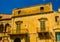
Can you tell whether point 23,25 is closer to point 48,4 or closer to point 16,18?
point 16,18

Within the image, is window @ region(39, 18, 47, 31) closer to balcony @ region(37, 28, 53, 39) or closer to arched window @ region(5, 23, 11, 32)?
balcony @ region(37, 28, 53, 39)

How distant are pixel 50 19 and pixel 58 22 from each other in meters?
1.55

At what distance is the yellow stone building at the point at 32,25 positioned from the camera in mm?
32375

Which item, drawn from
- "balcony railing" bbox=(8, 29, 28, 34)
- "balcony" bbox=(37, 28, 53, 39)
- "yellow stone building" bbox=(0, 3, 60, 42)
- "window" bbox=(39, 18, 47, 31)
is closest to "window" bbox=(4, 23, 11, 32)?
"yellow stone building" bbox=(0, 3, 60, 42)

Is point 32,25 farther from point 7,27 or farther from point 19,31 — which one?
point 7,27

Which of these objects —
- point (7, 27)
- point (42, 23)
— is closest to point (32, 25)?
point (42, 23)

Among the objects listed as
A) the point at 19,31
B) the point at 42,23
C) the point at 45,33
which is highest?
the point at 42,23

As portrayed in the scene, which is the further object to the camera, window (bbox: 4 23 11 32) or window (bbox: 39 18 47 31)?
window (bbox: 4 23 11 32)

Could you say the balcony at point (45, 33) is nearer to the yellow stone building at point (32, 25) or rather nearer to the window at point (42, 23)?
the yellow stone building at point (32, 25)

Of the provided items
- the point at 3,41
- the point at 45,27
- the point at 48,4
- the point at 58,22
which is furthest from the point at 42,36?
the point at 3,41

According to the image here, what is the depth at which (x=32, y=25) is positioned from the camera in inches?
1353

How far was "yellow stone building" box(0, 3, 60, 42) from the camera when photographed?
32375 millimetres

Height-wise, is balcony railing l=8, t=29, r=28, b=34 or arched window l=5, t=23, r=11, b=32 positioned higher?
arched window l=5, t=23, r=11, b=32

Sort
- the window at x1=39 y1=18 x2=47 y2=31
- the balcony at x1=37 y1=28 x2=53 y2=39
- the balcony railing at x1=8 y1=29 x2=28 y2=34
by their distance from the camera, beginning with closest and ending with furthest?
the balcony at x1=37 y1=28 x2=53 y2=39, the window at x1=39 y1=18 x2=47 y2=31, the balcony railing at x1=8 y1=29 x2=28 y2=34
